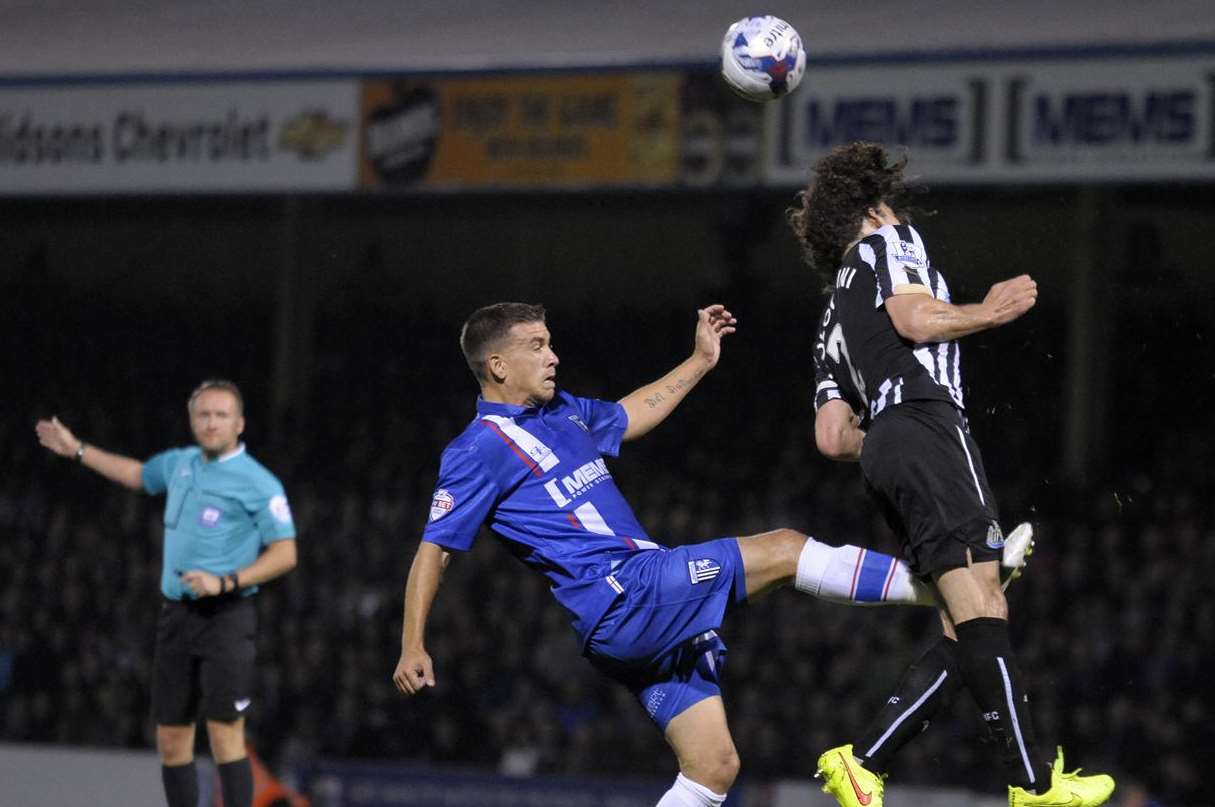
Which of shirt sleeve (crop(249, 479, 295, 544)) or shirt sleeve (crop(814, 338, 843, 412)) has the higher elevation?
shirt sleeve (crop(814, 338, 843, 412))

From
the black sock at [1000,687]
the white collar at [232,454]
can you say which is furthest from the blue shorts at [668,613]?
the white collar at [232,454]

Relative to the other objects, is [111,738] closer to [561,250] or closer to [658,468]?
[658,468]

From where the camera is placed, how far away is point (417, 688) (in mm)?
5383

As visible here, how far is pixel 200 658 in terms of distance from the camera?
7.46m

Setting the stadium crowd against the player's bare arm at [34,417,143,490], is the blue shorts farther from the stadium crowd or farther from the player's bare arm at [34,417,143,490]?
the stadium crowd

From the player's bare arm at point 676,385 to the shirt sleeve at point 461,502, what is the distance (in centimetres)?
67

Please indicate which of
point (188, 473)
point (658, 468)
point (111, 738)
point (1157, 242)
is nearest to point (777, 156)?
point (658, 468)

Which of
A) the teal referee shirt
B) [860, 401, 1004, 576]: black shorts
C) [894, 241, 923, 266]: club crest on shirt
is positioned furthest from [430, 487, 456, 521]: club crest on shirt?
the teal referee shirt

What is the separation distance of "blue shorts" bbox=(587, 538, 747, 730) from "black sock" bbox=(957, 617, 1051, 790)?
0.79 m

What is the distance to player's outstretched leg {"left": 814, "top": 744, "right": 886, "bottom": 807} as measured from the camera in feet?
17.2

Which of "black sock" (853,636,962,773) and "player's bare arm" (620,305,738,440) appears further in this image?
"player's bare arm" (620,305,738,440)

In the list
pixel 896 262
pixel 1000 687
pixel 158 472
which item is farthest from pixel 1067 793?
pixel 158 472

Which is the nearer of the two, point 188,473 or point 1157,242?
point 188,473

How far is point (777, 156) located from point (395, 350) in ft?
23.2
